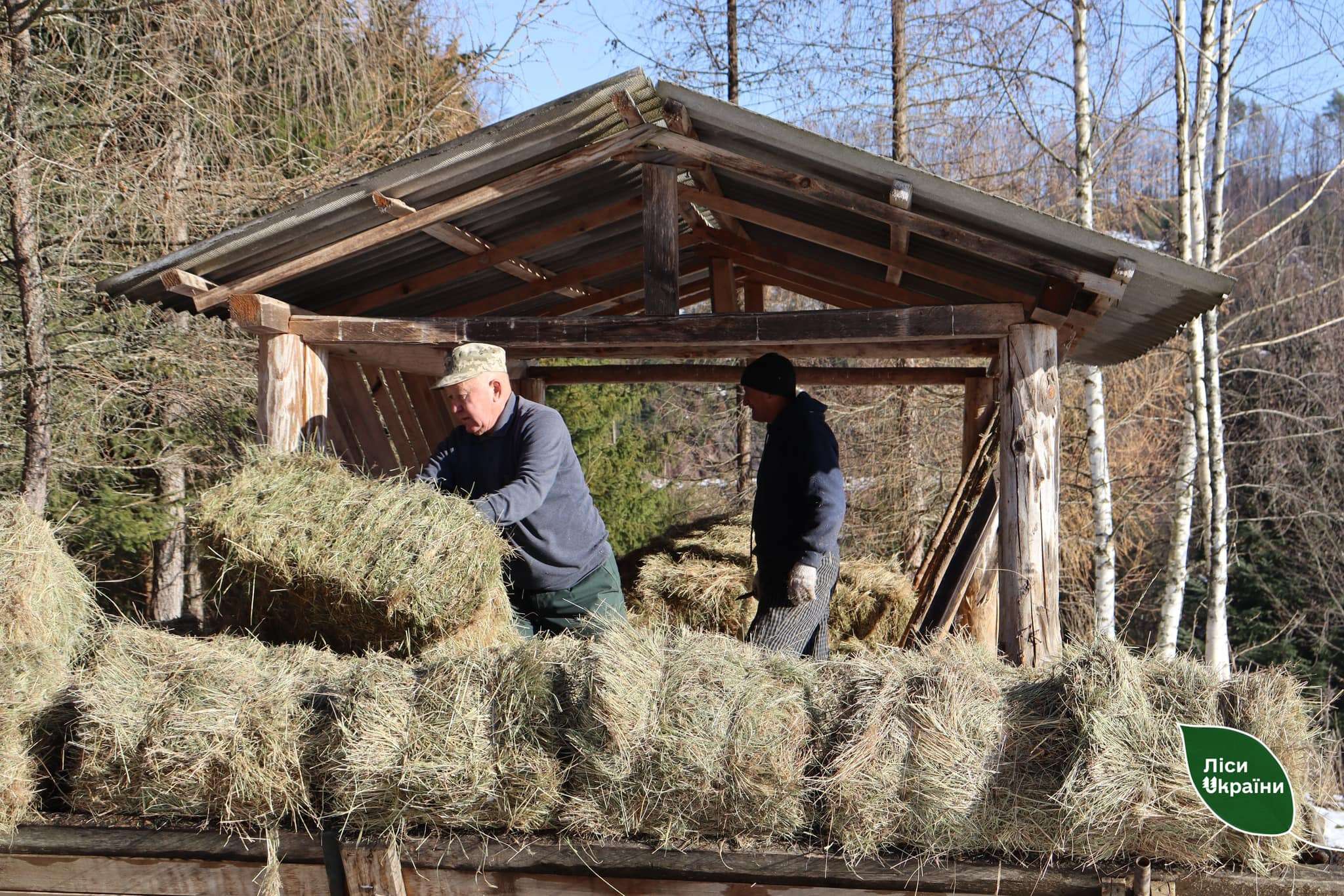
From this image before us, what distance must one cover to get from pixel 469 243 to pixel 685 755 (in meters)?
3.96

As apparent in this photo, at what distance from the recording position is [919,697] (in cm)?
280

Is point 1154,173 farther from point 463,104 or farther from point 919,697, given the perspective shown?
point 919,697

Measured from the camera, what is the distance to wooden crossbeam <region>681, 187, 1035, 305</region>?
18.6 feet

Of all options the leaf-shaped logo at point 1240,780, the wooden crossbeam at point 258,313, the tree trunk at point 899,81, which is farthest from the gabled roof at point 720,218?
the tree trunk at point 899,81

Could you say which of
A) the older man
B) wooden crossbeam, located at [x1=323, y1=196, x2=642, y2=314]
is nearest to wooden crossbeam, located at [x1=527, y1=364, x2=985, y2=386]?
wooden crossbeam, located at [x1=323, y1=196, x2=642, y2=314]

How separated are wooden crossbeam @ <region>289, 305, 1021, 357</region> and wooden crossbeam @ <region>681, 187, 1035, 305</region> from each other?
36cm

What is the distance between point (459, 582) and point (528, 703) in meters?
0.84

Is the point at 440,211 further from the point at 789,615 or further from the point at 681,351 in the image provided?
the point at 789,615

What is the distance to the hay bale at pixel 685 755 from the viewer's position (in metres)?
2.74

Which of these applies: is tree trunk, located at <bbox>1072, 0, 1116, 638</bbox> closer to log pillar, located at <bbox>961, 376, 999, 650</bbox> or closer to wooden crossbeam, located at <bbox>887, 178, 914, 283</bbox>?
log pillar, located at <bbox>961, 376, 999, 650</bbox>

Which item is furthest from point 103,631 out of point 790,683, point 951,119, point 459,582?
point 951,119

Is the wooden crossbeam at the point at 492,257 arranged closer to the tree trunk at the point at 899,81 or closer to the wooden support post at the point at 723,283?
the wooden support post at the point at 723,283

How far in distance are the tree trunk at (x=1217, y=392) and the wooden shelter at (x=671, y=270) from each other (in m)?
4.71

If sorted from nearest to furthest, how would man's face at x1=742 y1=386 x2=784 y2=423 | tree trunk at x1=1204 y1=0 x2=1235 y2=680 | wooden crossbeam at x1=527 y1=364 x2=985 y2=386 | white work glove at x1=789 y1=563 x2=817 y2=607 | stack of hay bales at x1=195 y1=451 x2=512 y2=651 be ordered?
1. stack of hay bales at x1=195 y1=451 x2=512 y2=651
2. white work glove at x1=789 y1=563 x2=817 y2=607
3. man's face at x1=742 y1=386 x2=784 y2=423
4. wooden crossbeam at x1=527 y1=364 x2=985 y2=386
5. tree trunk at x1=1204 y1=0 x2=1235 y2=680
